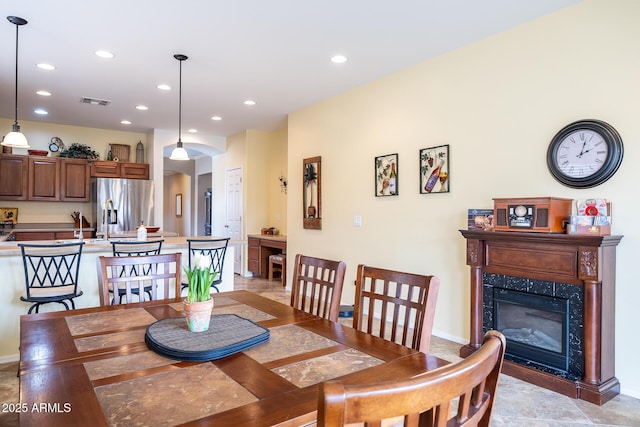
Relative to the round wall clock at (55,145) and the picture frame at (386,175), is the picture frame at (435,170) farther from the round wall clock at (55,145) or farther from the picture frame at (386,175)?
the round wall clock at (55,145)

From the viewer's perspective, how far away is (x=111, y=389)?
1095 millimetres

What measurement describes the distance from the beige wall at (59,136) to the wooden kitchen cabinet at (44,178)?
0.37 m

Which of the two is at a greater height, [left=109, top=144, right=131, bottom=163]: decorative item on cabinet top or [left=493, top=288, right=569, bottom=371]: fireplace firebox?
[left=109, top=144, right=131, bottom=163]: decorative item on cabinet top

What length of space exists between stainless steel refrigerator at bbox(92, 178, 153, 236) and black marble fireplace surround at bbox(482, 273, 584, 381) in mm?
5969

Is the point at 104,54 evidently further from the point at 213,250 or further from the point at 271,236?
the point at 271,236

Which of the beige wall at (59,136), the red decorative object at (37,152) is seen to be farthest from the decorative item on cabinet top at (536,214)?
the red decorative object at (37,152)

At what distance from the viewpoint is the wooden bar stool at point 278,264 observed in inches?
254

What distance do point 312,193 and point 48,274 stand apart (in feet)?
11.1

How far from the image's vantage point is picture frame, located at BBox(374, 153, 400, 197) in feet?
14.5

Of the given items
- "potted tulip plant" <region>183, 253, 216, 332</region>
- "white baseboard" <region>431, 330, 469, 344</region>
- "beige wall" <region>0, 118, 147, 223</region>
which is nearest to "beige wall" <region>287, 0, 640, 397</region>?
"white baseboard" <region>431, 330, 469, 344</region>

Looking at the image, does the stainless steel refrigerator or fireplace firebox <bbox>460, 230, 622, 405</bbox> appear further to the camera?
the stainless steel refrigerator

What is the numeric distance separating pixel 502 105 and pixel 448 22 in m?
0.84

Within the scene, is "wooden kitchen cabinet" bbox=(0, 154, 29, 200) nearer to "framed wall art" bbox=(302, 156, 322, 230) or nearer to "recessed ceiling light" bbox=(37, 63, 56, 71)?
"recessed ceiling light" bbox=(37, 63, 56, 71)

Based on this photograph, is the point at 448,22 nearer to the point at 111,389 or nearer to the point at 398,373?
the point at 398,373
